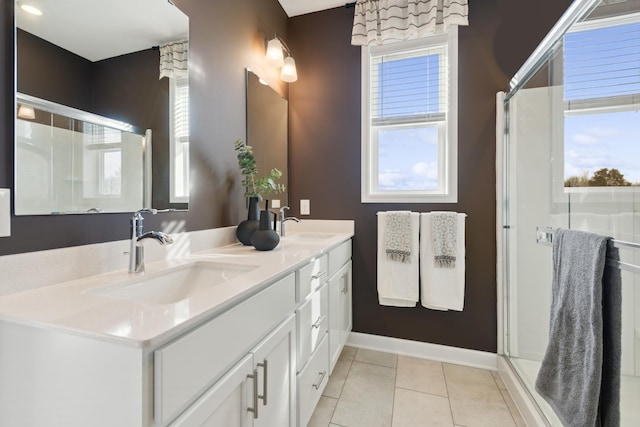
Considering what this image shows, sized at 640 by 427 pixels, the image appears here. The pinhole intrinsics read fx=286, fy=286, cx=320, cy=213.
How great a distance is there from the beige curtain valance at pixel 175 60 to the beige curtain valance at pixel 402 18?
4.24ft

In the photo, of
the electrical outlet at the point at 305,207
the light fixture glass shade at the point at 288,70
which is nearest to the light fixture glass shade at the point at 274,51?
the light fixture glass shade at the point at 288,70

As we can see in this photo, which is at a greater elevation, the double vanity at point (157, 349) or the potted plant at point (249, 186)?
the potted plant at point (249, 186)

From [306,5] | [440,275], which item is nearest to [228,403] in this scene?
[440,275]

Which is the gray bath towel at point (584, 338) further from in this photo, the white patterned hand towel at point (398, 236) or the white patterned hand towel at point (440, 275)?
the white patterned hand towel at point (398, 236)

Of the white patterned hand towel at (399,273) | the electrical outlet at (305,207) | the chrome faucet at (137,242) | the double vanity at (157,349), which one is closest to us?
the double vanity at (157,349)

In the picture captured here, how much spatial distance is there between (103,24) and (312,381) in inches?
65.0

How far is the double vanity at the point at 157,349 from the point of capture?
1.73 ft

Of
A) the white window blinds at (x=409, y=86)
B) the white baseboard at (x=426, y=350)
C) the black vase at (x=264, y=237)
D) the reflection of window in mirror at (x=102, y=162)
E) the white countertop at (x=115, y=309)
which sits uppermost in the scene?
the white window blinds at (x=409, y=86)

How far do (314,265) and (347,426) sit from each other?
81 centimetres

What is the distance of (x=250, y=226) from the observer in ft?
5.14

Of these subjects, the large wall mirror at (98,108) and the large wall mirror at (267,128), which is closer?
the large wall mirror at (98,108)

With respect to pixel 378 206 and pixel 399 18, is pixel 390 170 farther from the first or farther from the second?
pixel 399 18

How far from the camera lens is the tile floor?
145cm

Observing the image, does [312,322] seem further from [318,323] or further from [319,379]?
[319,379]
